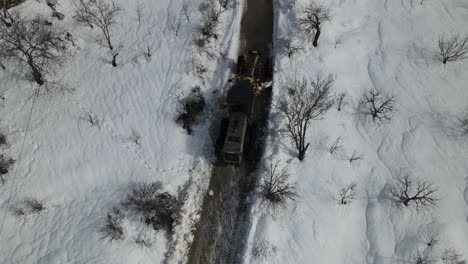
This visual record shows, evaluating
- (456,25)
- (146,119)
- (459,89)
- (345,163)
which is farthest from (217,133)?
(456,25)

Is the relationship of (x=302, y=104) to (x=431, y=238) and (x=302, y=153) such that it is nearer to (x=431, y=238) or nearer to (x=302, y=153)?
(x=302, y=153)

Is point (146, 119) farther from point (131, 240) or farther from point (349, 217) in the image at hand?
point (349, 217)

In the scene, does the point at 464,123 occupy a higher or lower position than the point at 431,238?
higher

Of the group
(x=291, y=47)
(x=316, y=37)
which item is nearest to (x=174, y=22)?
(x=291, y=47)

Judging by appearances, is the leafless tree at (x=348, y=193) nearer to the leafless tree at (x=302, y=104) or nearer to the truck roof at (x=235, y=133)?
the leafless tree at (x=302, y=104)

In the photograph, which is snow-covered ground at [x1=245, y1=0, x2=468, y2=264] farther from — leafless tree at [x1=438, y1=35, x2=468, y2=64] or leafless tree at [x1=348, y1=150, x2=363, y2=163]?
leafless tree at [x1=438, y1=35, x2=468, y2=64]

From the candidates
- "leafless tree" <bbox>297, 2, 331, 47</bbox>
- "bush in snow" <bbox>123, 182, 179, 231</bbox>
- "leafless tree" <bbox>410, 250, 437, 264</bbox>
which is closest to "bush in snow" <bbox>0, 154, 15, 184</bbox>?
"bush in snow" <bbox>123, 182, 179, 231</bbox>
